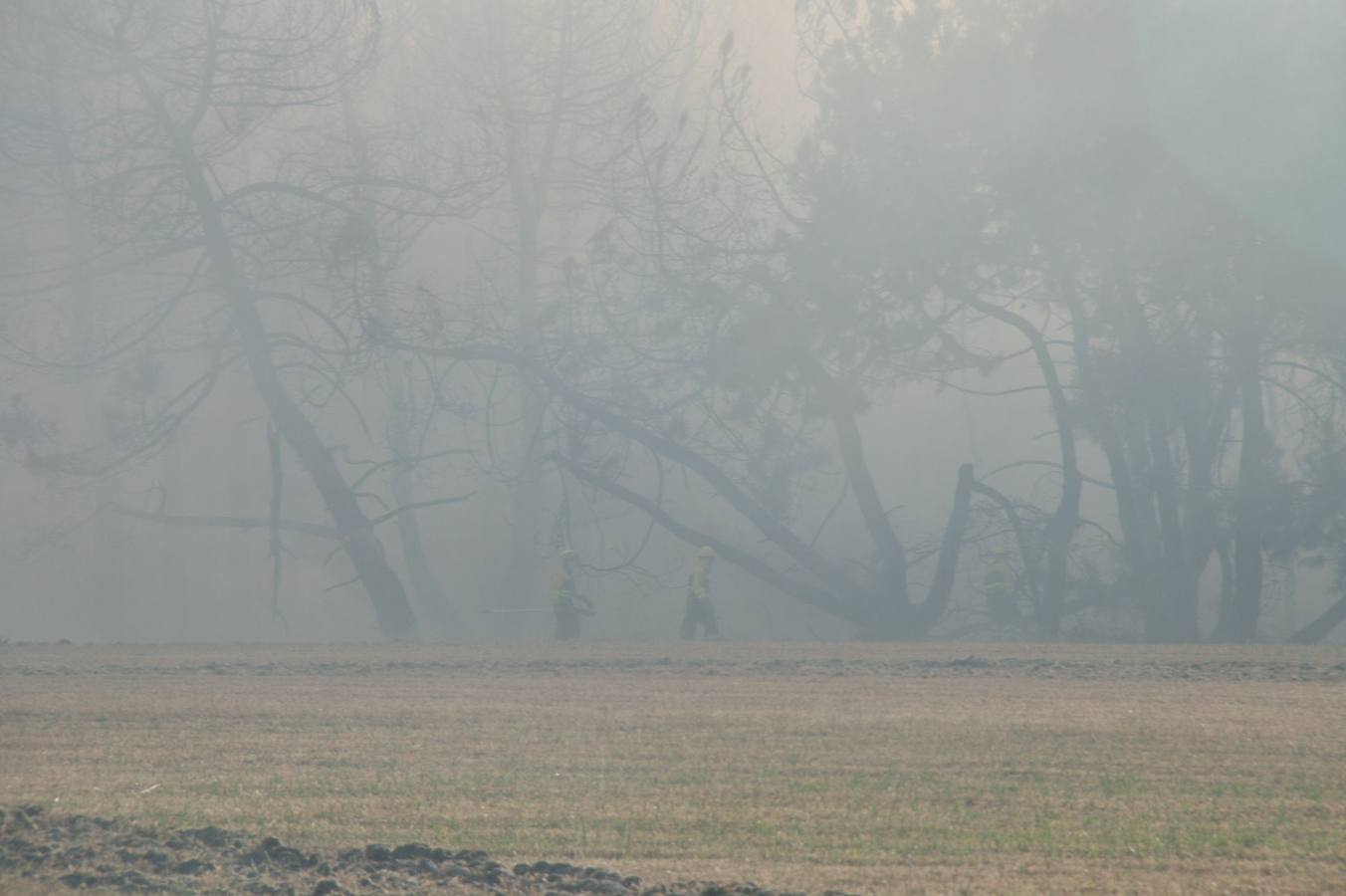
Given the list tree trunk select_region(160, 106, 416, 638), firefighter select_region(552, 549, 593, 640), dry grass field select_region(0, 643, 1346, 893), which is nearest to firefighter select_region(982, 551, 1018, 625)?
firefighter select_region(552, 549, 593, 640)

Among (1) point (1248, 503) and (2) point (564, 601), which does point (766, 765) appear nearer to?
(2) point (564, 601)

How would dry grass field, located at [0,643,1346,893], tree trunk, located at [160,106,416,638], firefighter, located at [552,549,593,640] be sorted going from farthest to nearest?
tree trunk, located at [160,106,416,638] → firefighter, located at [552,549,593,640] → dry grass field, located at [0,643,1346,893]

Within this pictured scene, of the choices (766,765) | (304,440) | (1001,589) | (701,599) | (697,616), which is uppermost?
(304,440)

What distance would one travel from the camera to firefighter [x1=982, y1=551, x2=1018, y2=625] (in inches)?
876

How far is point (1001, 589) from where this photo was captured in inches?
888

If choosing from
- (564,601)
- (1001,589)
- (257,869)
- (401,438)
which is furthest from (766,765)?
(401,438)

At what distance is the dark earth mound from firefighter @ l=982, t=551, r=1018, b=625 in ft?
54.2

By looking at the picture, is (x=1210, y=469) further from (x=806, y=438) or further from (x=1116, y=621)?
(x=806, y=438)

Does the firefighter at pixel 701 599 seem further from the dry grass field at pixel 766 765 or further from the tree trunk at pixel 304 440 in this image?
the tree trunk at pixel 304 440

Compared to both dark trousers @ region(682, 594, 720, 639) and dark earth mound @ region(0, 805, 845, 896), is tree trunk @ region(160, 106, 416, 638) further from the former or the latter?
dark earth mound @ region(0, 805, 845, 896)

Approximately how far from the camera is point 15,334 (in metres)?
28.2

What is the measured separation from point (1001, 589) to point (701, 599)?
469 centimetres

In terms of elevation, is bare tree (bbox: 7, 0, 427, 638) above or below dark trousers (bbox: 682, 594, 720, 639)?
above

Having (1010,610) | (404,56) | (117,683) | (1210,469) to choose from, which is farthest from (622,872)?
(404,56)
